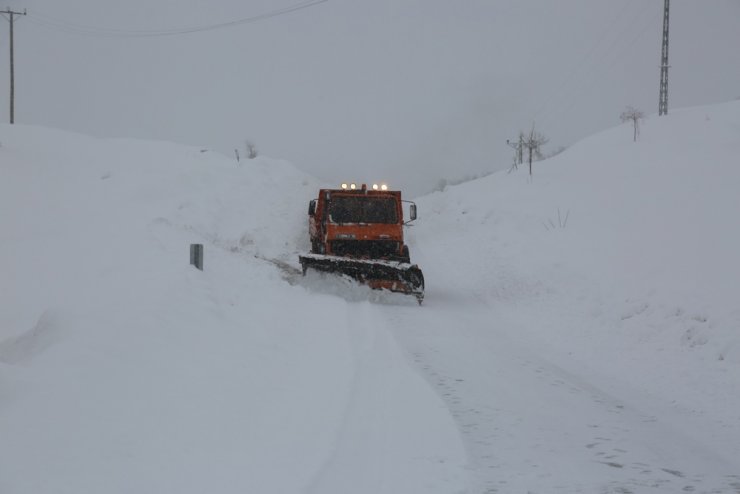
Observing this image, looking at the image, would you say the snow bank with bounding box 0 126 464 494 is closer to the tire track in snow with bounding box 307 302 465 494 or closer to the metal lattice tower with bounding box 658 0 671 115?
the tire track in snow with bounding box 307 302 465 494

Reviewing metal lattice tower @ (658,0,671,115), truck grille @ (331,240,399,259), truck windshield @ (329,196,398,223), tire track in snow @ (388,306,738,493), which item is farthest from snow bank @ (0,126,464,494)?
metal lattice tower @ (658,0,671,115)

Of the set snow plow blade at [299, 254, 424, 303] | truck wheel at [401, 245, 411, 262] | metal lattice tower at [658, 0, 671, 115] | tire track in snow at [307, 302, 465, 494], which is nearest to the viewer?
tire track in snow at [307, 302, 465, 494]

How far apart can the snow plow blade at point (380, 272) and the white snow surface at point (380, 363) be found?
0.30 meters

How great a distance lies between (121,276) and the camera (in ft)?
33.7

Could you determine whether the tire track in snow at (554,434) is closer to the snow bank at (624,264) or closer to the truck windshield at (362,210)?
the snow bank at (624,264)

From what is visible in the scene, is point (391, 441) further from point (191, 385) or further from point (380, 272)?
point (380, 272)

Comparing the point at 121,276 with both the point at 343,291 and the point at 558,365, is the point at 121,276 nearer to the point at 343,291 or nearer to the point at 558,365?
the point at 343,291

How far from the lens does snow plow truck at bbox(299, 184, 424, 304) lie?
14.5 meters

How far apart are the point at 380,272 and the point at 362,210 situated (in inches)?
92.0

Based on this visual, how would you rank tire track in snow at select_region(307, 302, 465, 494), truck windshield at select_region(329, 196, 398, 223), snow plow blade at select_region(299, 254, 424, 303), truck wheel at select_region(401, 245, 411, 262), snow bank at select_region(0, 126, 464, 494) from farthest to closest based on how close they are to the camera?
truck windshield at select_region(329, 196, 398, 223)
truck wheel at select_region(401, 245, 411, 262)
snow plow blade at select_region(299, 254, 424, 303)
tire track in snow at select_region(307, 302, 465, 494)
snow bank at select_region(0, 126, 464, 494)

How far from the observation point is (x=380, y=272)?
47.4 ft

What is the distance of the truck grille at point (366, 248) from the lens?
1586 centimetres

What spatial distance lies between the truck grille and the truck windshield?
1.88ft

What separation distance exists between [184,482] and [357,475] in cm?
113
